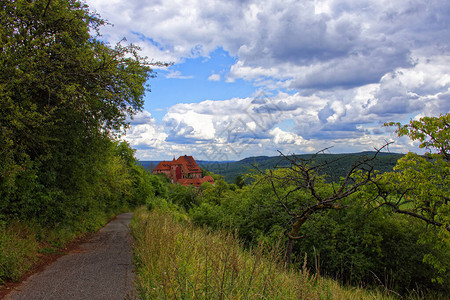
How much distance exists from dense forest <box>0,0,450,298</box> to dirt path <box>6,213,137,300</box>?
0.95m

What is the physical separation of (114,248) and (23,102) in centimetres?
588

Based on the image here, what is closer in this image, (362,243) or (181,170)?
(362,243)

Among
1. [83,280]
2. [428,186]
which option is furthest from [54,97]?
[428,186]

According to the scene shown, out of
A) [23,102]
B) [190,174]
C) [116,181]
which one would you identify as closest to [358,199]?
[23,102]

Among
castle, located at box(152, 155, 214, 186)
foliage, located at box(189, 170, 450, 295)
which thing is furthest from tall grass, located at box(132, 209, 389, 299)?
castle, located at box(152, 155, 214, 186)

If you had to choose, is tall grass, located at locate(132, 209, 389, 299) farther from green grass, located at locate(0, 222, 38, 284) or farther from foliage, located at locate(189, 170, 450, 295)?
foliage, located at locate(189, 170, 450, 295)

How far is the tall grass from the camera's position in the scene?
3.48 meters

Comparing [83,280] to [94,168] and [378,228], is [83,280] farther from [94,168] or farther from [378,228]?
[378,228]

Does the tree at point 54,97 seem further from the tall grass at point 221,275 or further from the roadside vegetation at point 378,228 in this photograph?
the tall grass at point 221,275

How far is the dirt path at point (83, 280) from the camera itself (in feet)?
18.6

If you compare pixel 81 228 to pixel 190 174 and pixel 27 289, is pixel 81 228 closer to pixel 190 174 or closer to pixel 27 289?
pixel 27 289

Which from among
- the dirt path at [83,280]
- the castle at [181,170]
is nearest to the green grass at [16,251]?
the dirt path at [83,280]

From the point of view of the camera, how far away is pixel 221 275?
150 inches

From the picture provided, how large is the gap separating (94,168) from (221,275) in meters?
11.1
